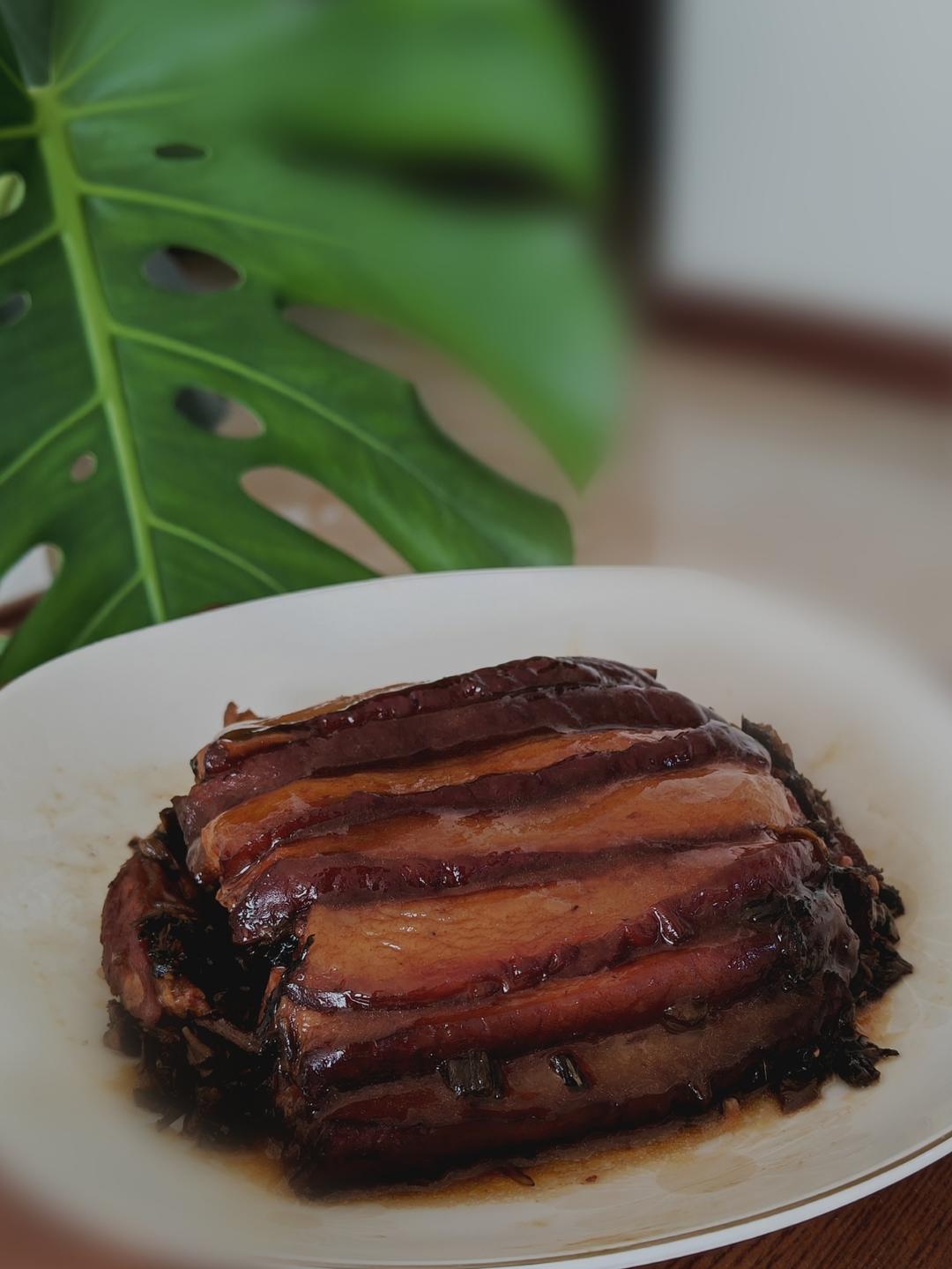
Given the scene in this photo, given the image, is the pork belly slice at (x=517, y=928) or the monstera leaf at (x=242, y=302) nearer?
the pork belly slice at (x=517, y=928)

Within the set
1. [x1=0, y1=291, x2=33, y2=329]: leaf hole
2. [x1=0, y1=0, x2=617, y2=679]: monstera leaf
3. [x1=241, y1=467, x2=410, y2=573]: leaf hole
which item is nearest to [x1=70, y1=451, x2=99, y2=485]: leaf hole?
[x1=0, y1=0, x2=617, y2=679]: monstera leaf

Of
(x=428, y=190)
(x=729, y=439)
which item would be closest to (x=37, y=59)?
(x=428, y=190)

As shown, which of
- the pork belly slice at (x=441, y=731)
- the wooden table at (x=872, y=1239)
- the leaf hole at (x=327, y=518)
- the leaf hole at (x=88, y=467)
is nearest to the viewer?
the wooden table at (x=872, y=1239)

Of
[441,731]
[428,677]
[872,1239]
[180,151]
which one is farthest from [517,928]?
[180,151]

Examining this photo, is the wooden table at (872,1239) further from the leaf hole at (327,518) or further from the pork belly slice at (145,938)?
the leaf hole at (327,518)

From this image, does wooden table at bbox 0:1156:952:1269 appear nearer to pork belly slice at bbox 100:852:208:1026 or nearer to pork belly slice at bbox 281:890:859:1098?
pork belly slice at bbox 281:890:859:1098

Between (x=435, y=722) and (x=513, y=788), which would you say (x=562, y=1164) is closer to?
(x=513, y=788)

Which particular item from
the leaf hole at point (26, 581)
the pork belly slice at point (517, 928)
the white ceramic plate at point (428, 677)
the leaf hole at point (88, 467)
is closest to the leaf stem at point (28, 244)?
the leaf hole at point (88, 467)

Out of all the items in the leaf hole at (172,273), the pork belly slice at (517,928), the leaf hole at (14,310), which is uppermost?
the leaf hole at (172,273)
